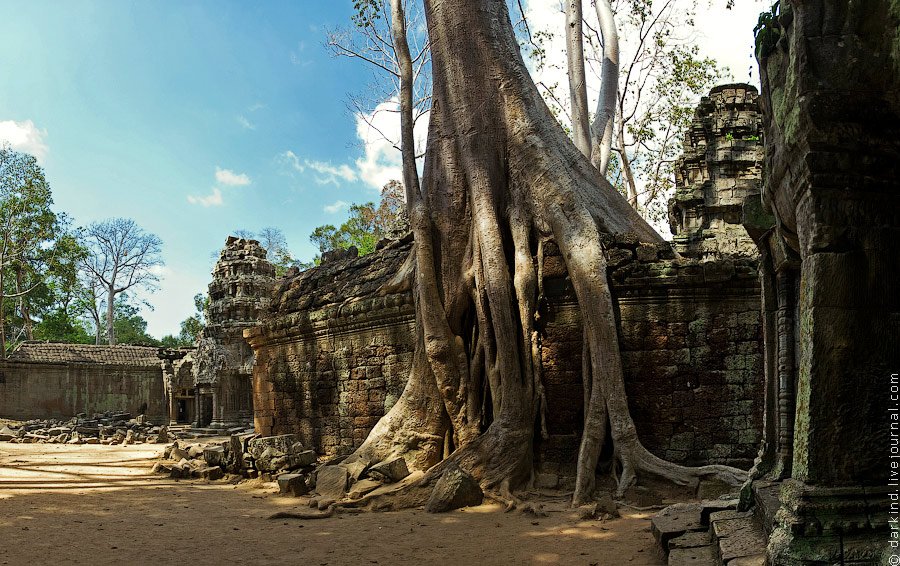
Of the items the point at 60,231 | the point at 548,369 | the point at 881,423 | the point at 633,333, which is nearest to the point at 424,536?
the point at 548,369

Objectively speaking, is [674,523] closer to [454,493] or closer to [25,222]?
[454,493]

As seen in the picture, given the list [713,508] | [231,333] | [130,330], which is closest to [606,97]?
[713,508]

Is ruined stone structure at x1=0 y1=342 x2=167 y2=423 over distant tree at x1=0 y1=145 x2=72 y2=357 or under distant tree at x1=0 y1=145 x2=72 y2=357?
under

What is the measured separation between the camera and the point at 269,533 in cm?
523

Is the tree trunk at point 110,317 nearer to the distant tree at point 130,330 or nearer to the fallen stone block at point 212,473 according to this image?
the distant tree at point 130,330

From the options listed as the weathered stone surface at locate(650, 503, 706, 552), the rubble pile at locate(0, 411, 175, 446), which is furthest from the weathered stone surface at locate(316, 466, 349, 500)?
the rubble pile at locate(0, 411, 175, 446)

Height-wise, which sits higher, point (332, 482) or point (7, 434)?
point (7, 434)

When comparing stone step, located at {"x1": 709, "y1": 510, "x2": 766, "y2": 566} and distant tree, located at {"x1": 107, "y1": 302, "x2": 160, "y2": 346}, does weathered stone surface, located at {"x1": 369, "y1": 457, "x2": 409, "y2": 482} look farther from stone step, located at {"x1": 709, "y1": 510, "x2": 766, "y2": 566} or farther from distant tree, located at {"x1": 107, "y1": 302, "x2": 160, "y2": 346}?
distant tree, located at {"x1": 107, "y1": 302, "x2": 160, "y2": 346}

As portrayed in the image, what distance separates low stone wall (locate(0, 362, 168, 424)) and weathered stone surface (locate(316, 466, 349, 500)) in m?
19.8

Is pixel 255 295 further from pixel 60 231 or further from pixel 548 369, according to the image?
pixel 548 369

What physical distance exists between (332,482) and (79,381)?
20.5 m

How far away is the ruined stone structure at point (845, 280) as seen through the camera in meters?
2.56

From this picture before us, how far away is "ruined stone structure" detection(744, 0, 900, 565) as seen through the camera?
2.56 meters

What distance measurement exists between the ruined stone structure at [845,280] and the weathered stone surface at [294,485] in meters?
4.97
